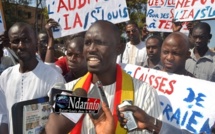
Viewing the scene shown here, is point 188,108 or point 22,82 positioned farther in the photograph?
point 22,82

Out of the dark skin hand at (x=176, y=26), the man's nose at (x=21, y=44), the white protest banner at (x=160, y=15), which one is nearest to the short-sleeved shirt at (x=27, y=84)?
the man's nose at (x=21, y=44)

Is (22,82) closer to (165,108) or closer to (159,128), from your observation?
(165,108)

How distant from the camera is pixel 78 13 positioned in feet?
14.9

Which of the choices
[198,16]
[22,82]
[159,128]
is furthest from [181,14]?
[159,128]

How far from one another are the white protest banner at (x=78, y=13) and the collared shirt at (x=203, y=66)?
107 centimetres

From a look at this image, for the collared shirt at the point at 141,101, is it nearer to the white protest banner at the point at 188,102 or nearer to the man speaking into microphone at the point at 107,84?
the man speaking into microphone at the point at 107,84

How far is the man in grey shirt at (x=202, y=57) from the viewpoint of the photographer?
4.34m

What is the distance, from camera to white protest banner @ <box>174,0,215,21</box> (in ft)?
16.5

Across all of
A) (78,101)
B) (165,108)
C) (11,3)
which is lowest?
(165,108)

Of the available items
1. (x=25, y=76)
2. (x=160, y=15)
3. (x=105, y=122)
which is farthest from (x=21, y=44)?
(x=160, y=15)

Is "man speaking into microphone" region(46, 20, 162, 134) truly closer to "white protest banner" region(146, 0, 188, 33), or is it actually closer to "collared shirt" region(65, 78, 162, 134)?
"collared shirt" region(65, 78, 162, 134)

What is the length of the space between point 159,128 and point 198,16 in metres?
3.51

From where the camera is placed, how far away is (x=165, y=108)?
2.92 meters

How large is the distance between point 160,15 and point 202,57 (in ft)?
6.86
